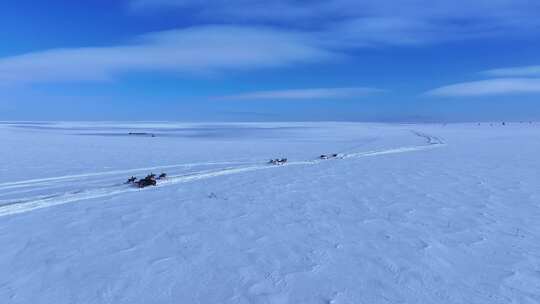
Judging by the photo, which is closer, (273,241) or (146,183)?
(273,241)

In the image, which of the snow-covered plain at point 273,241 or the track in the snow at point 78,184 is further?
the track in the snow at point 78,184

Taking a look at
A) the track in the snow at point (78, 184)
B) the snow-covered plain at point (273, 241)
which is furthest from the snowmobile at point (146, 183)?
the snow-covered plain at point (273, 241)

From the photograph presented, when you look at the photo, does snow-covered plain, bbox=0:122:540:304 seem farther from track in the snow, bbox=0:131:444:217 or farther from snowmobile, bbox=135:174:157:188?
snowmobile, bbox=135:174:157:188

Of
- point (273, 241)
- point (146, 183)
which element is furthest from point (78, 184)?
point (273, 241)

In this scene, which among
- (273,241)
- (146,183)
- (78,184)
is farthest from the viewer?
(78,184)

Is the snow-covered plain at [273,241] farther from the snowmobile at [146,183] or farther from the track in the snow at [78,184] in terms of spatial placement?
the snowmobile at [146,183]

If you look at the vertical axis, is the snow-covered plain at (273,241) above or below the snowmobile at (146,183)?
below

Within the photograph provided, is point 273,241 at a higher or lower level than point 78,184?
lower

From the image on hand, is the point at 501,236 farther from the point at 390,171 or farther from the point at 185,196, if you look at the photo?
the point at 390,171

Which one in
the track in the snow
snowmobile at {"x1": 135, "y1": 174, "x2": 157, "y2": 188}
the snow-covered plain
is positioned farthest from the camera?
snowmobile at {"x1": 135, "y1": 174, "x2": 157, "y2": 188}

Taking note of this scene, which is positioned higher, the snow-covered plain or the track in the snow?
the track in the snow

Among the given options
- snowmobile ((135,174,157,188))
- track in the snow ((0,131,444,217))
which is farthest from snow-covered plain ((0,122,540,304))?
snowmobile ((135,174,157,188))

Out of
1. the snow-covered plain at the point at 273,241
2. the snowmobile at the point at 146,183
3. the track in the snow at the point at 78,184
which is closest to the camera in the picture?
the snow-covered plain at the point at 273,241

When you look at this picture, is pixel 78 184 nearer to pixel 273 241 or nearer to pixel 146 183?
pixel 146 183
